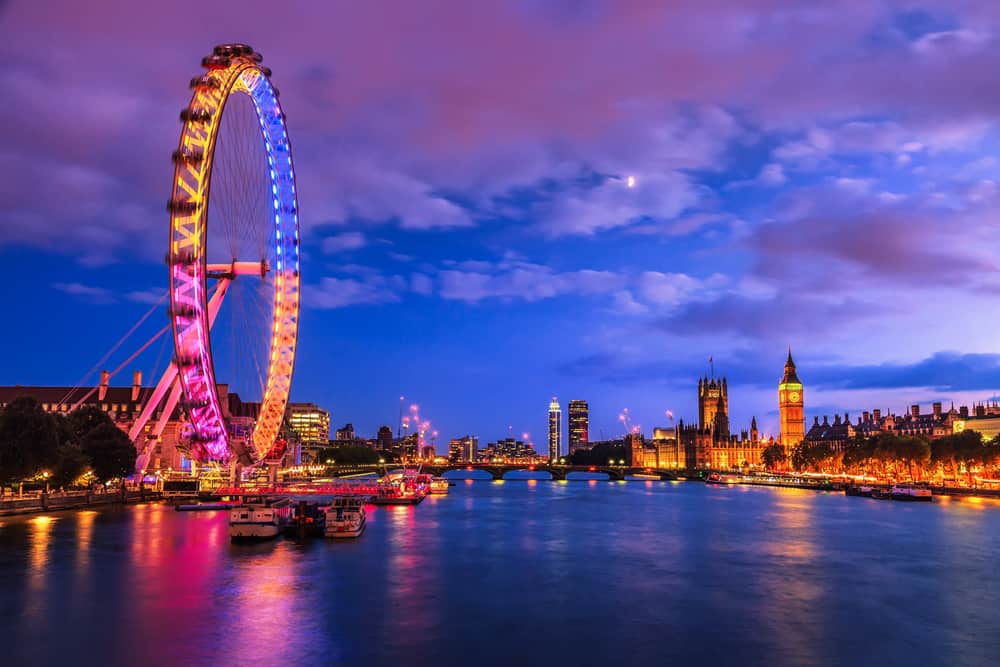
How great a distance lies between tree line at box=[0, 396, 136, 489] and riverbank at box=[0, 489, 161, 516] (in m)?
1.82

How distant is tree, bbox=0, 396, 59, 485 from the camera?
71812 millimetres

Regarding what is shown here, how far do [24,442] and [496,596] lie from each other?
48.5m

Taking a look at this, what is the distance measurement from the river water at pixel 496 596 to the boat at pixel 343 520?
1.58 m

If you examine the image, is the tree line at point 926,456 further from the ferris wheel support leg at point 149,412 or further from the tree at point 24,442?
the tree at point 24,442

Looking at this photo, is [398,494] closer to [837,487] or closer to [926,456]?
[926,456]

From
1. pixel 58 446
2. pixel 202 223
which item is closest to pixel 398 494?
pixel 58 446

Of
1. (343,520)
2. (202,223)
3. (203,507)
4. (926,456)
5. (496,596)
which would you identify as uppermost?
(202,223)

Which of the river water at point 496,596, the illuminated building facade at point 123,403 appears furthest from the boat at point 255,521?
the illuminated building facade at point 123,403

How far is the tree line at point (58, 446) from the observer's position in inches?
2842

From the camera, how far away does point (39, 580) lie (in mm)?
44656

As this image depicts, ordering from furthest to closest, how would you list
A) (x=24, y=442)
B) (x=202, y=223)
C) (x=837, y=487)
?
(x=837, y=487)
(x=24, y=442)
(x=202, y=223)

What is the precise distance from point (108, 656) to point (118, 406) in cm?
13916

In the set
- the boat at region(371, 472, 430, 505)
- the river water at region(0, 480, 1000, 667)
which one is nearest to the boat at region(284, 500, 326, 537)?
the river water at region(0, 480, 1000, 667)

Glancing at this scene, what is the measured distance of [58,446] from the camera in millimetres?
80250
